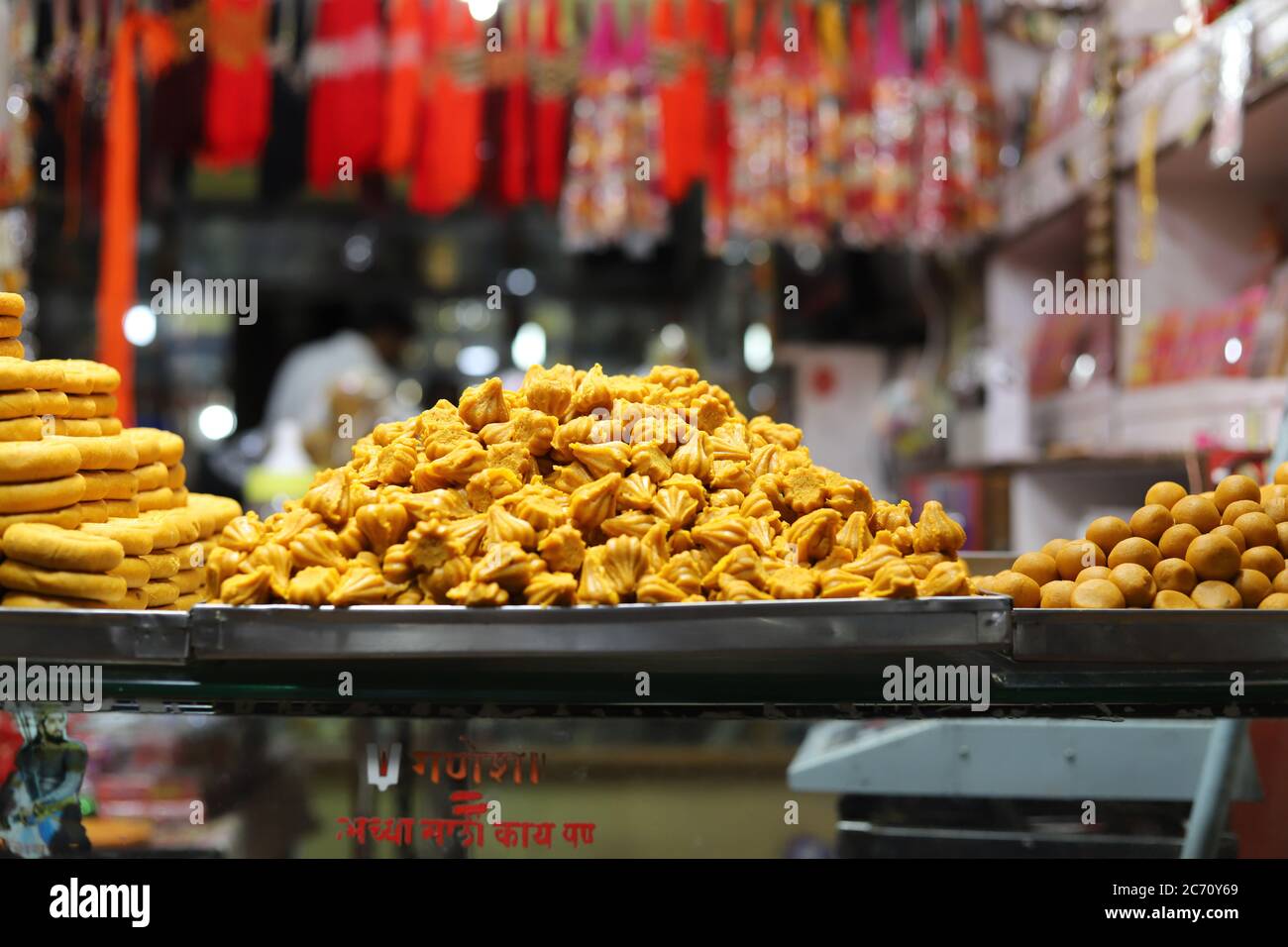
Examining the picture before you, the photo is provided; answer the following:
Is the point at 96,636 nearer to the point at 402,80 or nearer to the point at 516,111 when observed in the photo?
the point at 402,80

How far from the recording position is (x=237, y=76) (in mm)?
4152

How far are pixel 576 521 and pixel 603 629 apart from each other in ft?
0.61

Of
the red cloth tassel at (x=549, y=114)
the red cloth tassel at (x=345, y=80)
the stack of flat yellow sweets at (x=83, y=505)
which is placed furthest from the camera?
the red cloth tassel at (x=549, y=114)

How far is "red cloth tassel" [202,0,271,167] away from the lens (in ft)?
13.6

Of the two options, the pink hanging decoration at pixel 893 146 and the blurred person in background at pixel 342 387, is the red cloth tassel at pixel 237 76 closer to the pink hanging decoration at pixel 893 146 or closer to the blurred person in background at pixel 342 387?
the blurred person in background at pixel 342 387

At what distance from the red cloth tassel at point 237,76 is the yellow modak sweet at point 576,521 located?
304 cm

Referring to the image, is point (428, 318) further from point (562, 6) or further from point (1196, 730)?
point (1196, 730)

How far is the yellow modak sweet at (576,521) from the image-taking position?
1183mm

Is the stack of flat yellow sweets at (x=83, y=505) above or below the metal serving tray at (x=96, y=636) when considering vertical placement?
above

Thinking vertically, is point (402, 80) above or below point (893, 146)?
above

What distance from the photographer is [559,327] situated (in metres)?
7.24

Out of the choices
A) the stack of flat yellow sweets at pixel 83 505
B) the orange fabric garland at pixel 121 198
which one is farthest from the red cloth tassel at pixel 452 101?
the stack of flat yellow sweets at pixel 83 505

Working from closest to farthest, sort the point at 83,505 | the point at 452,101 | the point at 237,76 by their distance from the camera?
1. the point at 83,505
2. the point at 237,76
3. the point at 452,101

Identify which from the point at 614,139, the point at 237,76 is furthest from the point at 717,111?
the point at 237,76
